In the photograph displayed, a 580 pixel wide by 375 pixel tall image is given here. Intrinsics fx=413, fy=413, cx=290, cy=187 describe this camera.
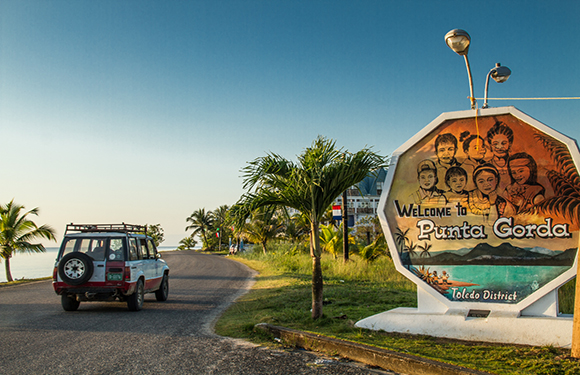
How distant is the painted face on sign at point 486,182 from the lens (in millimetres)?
6688

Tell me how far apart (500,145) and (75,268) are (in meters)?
9.48

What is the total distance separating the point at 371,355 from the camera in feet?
17.9

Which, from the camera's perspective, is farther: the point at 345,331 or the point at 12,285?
the point at 12,285

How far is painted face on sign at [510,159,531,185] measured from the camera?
21.4 ft

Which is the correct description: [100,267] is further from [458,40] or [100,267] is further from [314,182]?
[458,40]

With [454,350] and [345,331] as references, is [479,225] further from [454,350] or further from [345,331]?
[345,331]

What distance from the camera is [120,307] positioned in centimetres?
1120

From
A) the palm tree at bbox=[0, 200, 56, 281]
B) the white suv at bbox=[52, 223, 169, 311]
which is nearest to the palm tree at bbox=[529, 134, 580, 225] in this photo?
the white suv at bbox=[52, 223, 169, 311]

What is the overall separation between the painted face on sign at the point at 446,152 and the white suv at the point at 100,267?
24.9 feet

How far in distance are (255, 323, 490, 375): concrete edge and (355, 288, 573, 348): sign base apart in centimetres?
135

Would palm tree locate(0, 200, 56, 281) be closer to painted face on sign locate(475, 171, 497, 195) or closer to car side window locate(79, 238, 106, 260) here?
car side window locate(79, 238, 106, 260)

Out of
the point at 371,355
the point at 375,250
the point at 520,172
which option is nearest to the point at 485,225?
the point at 520,172

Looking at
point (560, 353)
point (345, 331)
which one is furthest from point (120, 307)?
point (560, 353)

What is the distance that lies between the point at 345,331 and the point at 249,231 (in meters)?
44.1
